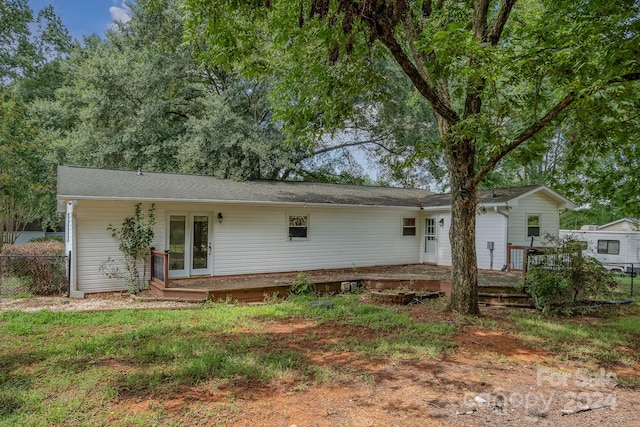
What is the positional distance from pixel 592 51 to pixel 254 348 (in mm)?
5971

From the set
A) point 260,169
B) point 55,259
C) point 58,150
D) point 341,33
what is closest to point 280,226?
point 260,169

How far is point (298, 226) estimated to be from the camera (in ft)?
39.9

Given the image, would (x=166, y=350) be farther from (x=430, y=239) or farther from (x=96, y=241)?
(x=430, y=239)

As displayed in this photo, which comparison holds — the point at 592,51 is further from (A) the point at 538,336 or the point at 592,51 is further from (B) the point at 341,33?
(A) the point at 538,336

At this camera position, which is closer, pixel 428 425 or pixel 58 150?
pixel 428 425

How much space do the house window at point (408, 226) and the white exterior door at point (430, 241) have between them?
0.51m

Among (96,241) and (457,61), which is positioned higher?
(457,61)

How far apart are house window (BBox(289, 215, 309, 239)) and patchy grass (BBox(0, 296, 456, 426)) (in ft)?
14.1

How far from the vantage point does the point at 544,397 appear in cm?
381

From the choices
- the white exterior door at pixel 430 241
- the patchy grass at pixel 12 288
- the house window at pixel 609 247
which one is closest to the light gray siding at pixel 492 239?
the white exterior door at pixel 430 241

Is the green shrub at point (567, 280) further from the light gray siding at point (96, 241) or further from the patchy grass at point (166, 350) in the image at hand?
the light gray siding at point (96, 241)

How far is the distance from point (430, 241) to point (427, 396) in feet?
37.1

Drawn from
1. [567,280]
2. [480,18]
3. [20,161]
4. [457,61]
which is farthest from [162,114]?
[567,280]

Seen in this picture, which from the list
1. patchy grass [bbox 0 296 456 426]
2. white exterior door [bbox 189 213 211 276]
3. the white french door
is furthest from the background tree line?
the white french door
